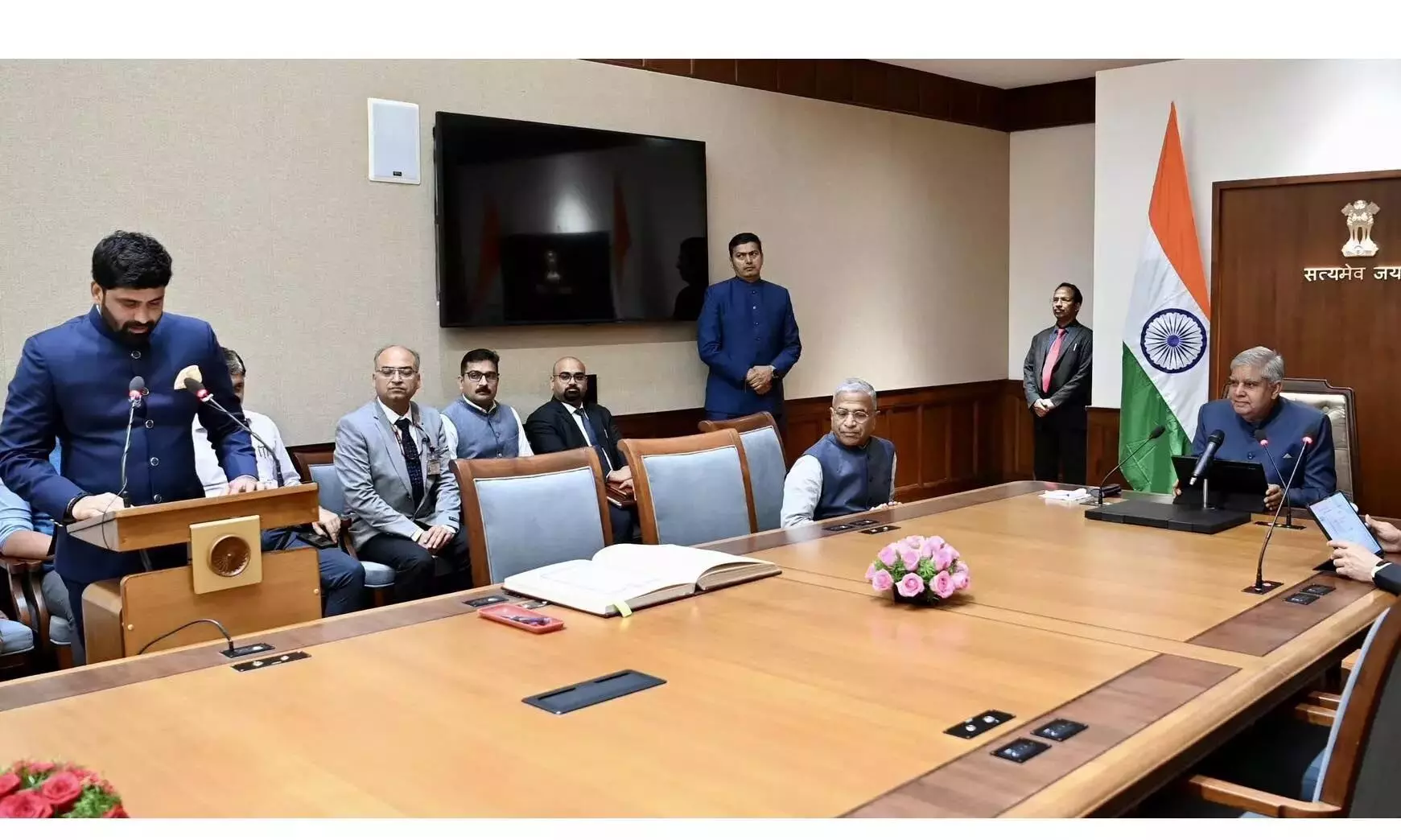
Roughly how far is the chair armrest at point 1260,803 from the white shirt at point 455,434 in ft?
11.2

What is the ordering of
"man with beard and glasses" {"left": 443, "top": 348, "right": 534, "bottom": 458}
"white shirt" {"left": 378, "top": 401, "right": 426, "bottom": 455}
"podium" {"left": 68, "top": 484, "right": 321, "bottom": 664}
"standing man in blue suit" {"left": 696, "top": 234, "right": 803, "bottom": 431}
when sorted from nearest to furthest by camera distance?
"podium" {"left": 68, "top": 484, "right": 321, "bottom": 664} → "white shirt" {"left": 378, "top": 401, "right": 426, "bottom": 455} → "man with beard and glasses" {"left": 443, "top": 348, "right": 534, "bottom": 458} → "standing man in blue suit" {"left": 696, "top": 234, "right": 803, "bottom": 431}

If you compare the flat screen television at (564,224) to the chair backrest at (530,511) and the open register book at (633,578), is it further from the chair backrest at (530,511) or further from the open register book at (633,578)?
the open register book at (633,578)

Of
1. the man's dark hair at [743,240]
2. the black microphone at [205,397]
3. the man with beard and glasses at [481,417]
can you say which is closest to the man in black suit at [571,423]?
the man with beard and glasses at [481,417]

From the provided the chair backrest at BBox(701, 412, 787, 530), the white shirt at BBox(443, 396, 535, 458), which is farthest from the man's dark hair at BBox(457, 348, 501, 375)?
the chair backrest at BBox(701, 412, 787, 530)

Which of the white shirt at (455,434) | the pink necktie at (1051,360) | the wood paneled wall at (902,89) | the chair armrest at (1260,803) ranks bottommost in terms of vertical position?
the chair armrest at (1260,803)

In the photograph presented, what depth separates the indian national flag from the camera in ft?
21.3

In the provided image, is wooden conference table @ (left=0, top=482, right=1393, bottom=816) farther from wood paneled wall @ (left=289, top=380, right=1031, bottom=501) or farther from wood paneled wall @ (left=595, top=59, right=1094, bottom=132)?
wood paneled wall @ (left=289, top=380, right=1031, bottom=501)

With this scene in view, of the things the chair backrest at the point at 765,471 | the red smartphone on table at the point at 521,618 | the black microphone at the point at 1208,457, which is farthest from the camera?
the chair backrest at the point at 765,471

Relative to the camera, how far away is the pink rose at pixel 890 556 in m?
2.44

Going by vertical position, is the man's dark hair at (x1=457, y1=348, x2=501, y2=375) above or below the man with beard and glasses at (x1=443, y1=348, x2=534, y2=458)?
above

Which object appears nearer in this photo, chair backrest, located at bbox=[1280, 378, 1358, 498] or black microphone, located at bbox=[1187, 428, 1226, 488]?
black microphone, located at bbox=[1187, 428, 1226, 488]

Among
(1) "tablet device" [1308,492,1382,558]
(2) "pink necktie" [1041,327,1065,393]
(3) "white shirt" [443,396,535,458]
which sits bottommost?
(1) "tablet device" [1308,492,1382,558]

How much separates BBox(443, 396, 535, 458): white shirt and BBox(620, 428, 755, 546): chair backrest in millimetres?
1384

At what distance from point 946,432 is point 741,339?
267cm
